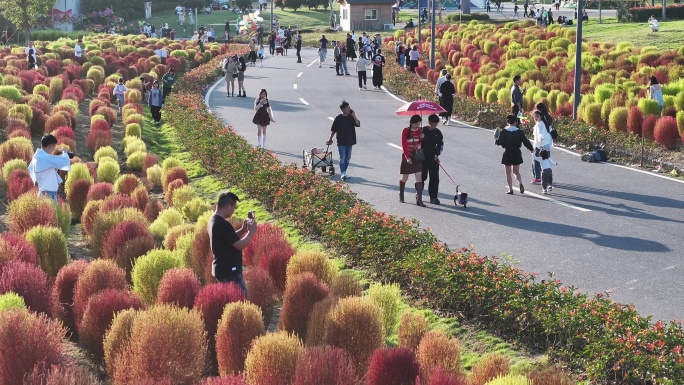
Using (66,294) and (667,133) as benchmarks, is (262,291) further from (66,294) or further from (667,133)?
(667,133)

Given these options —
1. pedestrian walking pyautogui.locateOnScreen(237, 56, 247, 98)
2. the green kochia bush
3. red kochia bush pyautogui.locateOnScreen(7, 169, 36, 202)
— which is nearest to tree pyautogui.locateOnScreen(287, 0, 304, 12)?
pedestrian walking pyautogui.locateOnScreen(237, 56, 247, 98)

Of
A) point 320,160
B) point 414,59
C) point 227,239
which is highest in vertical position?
point 414,59

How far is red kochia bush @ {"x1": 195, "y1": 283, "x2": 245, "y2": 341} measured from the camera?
886 centimetres

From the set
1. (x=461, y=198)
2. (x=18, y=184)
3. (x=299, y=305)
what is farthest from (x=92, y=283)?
(x=461, y=198)

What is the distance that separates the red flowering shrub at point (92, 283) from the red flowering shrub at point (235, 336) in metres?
1.91

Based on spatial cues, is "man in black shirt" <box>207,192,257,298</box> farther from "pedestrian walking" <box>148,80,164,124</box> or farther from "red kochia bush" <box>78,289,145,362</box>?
"pedestrian walking" <box>148,80,164,124</box>

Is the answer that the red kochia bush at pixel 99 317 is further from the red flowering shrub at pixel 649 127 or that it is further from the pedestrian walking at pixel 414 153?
the red flowering shrub at pixel 649 127

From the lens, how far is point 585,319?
8656 mm

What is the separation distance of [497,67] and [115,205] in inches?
982

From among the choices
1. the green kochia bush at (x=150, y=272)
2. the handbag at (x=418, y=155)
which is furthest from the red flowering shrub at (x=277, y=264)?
the handbag at (x=418, y=155)

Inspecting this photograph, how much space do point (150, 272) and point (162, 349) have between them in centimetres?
306

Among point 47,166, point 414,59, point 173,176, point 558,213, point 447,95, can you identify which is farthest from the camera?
point 414,59

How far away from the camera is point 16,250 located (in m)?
10.9

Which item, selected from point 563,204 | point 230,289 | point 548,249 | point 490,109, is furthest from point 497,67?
point 230,289
